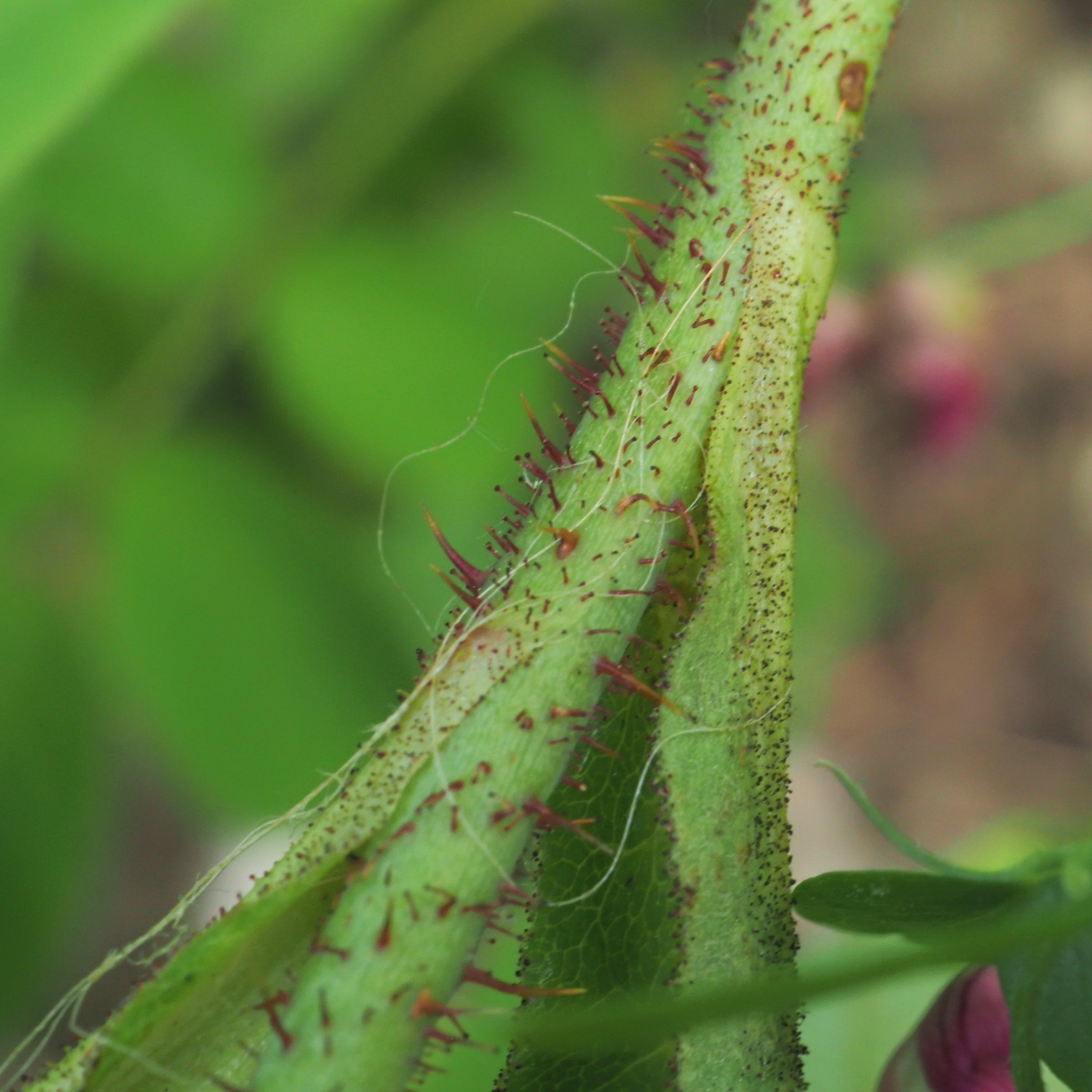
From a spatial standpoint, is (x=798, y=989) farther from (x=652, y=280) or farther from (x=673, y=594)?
(x=652, y=280)

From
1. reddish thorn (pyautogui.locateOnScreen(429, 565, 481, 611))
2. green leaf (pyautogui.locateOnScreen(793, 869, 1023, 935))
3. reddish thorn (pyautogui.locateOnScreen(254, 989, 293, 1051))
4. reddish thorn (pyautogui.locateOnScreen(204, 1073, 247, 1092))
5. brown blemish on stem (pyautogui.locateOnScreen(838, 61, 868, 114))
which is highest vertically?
brown blemish on stem (pyautogui.locateOnScreen(838, 61, 868, 114))

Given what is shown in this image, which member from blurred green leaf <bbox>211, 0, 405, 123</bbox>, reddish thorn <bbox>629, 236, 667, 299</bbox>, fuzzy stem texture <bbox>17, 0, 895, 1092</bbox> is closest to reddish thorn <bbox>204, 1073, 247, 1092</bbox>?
fuzzy stem texture <bbox>17, 0, 895, 1092</bbox>

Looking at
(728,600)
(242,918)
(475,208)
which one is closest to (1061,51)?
(475,208)

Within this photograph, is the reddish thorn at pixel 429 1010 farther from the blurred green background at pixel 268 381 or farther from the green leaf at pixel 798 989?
the blurred green background at pixel 268 381

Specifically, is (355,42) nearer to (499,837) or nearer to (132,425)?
(132,425)

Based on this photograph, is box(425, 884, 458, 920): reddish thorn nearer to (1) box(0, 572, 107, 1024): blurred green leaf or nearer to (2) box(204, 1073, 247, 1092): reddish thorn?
(2) box(204, 1073, 247, 1092): reddish thorn

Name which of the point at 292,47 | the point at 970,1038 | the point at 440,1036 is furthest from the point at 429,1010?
the point at 292,47
